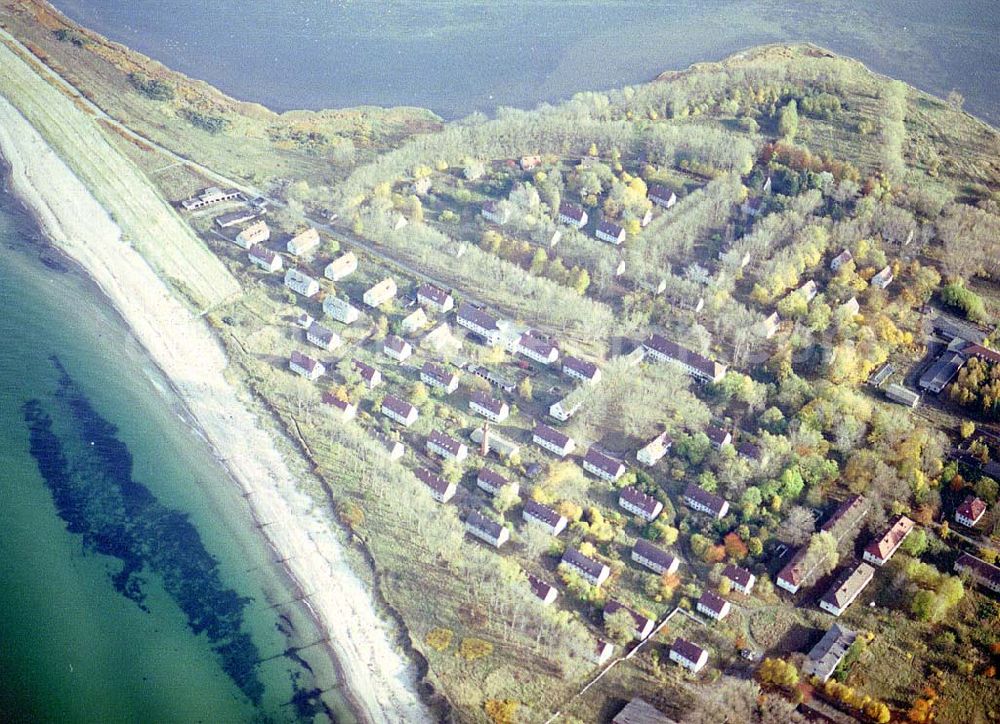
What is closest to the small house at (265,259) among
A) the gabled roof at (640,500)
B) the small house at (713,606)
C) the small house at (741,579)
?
the gabled roof at (640,500)

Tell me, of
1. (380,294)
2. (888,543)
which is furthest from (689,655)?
(380,294)

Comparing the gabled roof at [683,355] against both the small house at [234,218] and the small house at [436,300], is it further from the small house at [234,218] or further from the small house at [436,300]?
the small house at [234,218]

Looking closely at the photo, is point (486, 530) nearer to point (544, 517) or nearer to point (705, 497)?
point (544, 517)

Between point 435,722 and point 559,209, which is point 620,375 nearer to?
point 559,209

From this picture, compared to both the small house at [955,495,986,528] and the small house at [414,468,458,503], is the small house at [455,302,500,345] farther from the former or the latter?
the small house at [955,495,986,528]

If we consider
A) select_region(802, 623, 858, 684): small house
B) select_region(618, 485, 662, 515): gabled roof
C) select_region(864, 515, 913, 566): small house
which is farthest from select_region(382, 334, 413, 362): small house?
select_region(802, 623, 858, 684): small house

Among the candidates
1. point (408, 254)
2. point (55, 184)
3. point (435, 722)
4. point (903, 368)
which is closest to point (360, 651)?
point (435, 722)

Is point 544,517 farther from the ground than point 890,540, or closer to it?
closer to it
